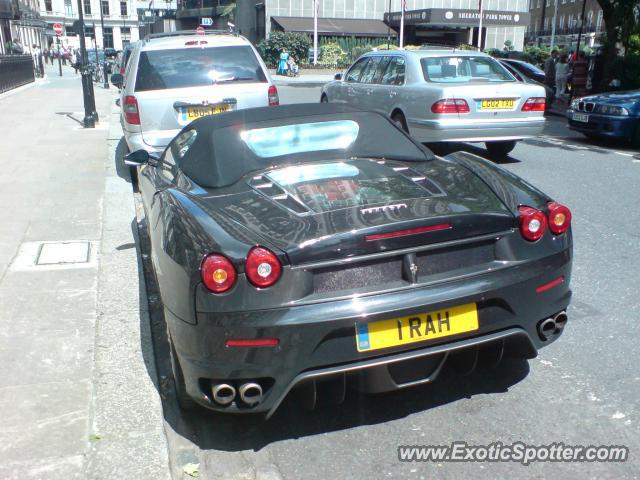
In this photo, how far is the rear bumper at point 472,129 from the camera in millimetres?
9711

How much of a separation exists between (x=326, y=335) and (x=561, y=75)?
73.4 feet

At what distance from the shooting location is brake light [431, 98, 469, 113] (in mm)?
9641

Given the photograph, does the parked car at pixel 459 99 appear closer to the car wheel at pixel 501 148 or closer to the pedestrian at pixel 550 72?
the car wheel at pixel 501 148

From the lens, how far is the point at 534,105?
10023 millimetres

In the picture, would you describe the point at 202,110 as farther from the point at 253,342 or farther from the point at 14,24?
the point at 14,24

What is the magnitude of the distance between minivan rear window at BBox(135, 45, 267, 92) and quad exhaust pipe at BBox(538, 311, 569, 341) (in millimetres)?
6321

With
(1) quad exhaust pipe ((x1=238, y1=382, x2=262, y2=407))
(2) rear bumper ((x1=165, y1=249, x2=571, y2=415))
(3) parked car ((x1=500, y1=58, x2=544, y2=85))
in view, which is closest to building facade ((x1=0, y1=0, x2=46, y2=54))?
(3) parked car ((x1=500, y1=58, x2=544, y2=85))

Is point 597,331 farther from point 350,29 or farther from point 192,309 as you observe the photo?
point 350,29

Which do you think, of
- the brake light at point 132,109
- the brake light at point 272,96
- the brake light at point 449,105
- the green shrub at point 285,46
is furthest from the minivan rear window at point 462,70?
the green shrub at point 285,46

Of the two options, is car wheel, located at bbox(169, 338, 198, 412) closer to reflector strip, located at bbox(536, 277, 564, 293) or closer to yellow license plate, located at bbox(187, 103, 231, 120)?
reflector strip, located at bbox(536, 277, 564, 293)

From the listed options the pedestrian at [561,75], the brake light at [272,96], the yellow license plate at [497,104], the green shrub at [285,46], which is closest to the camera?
the brake light at [272,96]

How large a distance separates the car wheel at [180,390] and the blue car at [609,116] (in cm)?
1068

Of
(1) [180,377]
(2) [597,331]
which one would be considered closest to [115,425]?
(1) [180,377]

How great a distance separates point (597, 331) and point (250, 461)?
239 centimetres
